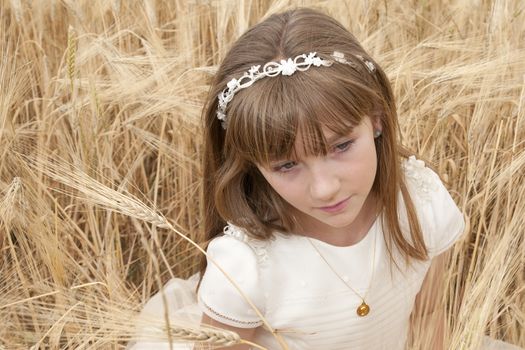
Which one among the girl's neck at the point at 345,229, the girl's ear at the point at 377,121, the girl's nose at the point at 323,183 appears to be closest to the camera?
the girl's nose at the point at 323,183

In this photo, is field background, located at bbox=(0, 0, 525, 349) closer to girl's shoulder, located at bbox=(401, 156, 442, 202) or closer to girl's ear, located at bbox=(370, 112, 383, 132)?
girl's shoulder, located at bbox=(401, 156, 442, 202)

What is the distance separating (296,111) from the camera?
3.18ft

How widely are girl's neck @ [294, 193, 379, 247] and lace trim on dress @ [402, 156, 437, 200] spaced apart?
79mm

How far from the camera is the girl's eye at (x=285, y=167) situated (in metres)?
1.01

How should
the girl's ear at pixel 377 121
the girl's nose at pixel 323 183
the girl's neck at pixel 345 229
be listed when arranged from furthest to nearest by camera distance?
1. the girl's neck at pixel 345 229
2. the girl's ear at pixel 377 121
3. the girl's nose at pixel 323 183

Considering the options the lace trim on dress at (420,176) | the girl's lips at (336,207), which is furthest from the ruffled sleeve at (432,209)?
the girl's lips at (336,207)

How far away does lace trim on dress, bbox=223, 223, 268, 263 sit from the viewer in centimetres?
113

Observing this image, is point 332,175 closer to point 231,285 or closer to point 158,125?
point 231,285

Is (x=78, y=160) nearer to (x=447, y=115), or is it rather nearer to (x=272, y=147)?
(x=272, y=147)

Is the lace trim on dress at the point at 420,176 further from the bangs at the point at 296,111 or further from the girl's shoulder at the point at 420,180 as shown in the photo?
the bangs at the point at 296,111

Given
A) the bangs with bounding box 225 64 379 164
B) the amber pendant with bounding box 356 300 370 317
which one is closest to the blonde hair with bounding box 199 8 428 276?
the bangs with bounding box 225 64 379 164

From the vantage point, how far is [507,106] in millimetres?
1367

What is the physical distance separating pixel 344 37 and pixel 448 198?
345 millimetres

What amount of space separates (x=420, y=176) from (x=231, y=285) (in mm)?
374
